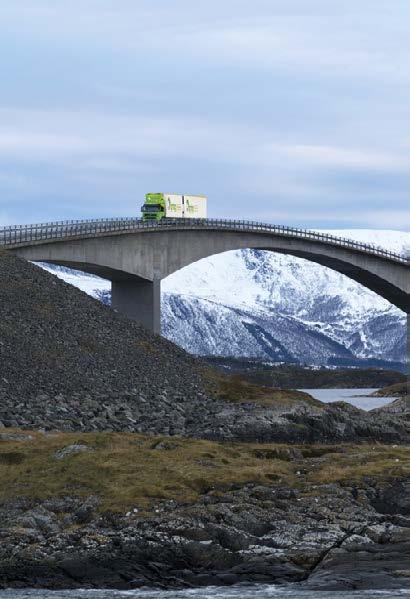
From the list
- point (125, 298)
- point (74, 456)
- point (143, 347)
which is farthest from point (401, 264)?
point (74, 456)

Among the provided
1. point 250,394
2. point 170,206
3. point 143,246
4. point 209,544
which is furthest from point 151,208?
point 209,544

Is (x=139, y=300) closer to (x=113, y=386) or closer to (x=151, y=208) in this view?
(x=151, y=208)

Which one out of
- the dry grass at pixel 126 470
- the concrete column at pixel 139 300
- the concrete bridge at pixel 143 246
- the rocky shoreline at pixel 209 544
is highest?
the concrete bridge at pixel 143 246

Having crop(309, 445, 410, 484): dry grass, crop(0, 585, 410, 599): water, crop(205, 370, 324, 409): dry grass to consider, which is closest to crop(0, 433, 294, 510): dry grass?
crop(309, 445, 410, 484): dry grass

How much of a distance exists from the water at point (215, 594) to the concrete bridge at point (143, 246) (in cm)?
7608

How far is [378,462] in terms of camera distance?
54156mm

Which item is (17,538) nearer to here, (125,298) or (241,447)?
(241,447)

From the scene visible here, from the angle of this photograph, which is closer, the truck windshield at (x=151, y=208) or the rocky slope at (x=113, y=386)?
the rocky slope at (x=113, y=386)

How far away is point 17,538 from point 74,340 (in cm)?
4580

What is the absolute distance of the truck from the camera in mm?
141125

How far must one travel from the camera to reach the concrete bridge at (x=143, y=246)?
119 meters

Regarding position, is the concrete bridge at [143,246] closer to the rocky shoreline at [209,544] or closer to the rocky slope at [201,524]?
the rocky slope at [201,524]

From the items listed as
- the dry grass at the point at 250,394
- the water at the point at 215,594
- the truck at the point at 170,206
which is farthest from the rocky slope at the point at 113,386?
the truck at the point at 170,206

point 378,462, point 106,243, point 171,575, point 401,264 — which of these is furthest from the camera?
point 401,264
